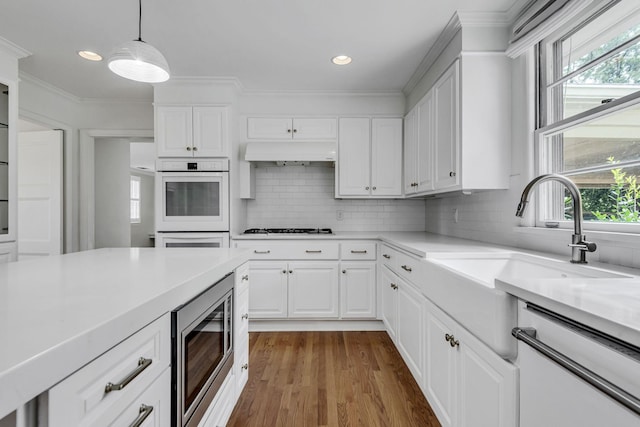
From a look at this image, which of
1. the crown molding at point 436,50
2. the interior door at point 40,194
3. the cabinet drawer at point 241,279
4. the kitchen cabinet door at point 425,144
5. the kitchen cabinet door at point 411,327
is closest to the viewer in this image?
the cabinet drawer at point 241,279

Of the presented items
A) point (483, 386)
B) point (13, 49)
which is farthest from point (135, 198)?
point (483, 386)

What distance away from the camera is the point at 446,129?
231 cm

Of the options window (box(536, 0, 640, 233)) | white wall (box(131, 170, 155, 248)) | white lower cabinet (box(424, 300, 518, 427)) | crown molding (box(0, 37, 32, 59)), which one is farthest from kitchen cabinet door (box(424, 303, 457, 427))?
white wall (box(131, 170, 155, 248))

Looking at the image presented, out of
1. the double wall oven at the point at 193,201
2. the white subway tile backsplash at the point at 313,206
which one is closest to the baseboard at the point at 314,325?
the double wall oven at the point at 193,201

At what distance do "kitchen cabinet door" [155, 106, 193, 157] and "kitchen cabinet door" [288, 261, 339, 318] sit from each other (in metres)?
1.59

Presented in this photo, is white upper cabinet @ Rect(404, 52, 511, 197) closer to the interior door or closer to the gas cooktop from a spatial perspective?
the gas cooktop

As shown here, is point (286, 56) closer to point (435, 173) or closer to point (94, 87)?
point (435, 173)

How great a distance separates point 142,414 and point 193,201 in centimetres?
247

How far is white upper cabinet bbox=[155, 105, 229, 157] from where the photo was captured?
305 cm

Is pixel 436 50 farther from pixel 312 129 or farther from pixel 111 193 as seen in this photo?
pixel 111 193

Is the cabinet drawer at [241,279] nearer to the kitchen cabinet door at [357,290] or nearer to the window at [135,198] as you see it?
the kitchen cabinet door at [357,290]

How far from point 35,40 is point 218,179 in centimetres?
172

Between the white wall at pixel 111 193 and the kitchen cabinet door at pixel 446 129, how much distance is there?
428 cm

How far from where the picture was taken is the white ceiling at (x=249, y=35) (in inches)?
78.9
